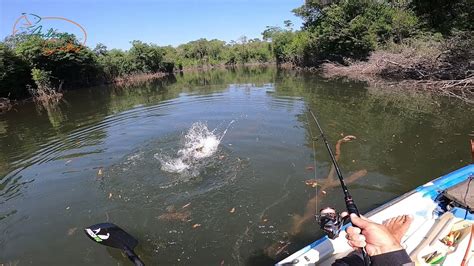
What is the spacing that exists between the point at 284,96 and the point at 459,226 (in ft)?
46.8

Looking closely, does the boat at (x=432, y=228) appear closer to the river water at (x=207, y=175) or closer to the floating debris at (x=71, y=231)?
the river water at (x=207, y=175)

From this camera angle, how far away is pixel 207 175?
7.51 m

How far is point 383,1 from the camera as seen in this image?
3316 centimetres

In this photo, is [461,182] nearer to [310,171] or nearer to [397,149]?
[310,171]

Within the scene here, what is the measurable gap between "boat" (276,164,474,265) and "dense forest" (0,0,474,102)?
13460 millimetres

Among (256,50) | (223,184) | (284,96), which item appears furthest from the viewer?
(256,50)

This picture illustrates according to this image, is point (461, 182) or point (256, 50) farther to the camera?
point (256, 50)

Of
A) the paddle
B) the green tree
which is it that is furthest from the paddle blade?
the green tree

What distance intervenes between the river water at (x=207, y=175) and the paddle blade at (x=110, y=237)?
0.66 m

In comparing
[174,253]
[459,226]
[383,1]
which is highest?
[383,1]

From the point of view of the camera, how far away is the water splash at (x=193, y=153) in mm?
8016

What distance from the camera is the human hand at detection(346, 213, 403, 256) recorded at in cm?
252

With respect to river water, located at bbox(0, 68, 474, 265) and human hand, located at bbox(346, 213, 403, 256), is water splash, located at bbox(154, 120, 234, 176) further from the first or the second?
human hand, located at bbox(346, 213, 403, 256)

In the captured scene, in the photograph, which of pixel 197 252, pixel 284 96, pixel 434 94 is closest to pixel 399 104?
pixel 434 94
